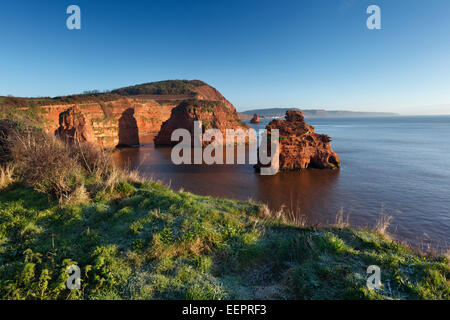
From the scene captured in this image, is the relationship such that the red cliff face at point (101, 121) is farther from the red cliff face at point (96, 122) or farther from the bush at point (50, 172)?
the bush at point (50, 172)

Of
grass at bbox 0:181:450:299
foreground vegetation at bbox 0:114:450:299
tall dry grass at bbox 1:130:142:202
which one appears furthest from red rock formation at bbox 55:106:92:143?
grass at bbox 0:181:450:299

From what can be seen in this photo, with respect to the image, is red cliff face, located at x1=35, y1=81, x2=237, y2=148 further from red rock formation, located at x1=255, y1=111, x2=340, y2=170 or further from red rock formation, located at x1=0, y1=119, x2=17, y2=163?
red rock formation, located at x1=255, y1=111, x2=340, y2=170

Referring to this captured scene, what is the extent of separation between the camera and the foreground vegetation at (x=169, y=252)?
347cm

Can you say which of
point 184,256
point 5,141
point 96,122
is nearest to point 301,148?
point 184,256

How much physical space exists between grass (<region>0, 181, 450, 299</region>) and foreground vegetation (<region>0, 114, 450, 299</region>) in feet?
0.07

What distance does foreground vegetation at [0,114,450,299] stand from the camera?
11.4ft

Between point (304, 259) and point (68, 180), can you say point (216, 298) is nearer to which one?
point (304, 259)

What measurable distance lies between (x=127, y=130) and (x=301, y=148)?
27590 mm

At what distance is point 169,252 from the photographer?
176 inches

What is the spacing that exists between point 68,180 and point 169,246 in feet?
15.9

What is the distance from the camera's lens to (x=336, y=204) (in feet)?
41.3

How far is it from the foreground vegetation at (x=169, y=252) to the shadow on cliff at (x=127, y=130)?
28.1m
